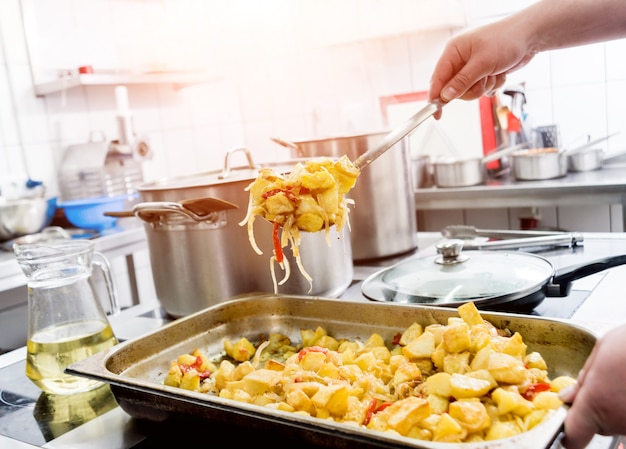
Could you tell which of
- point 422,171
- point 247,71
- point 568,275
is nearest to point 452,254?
point 568,275

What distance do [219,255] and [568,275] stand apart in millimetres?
674

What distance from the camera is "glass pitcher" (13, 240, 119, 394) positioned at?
977mm

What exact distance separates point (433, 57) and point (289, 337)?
2451 mm

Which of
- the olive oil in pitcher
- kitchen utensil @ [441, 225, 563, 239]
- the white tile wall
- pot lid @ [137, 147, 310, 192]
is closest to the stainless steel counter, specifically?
the white tile wall

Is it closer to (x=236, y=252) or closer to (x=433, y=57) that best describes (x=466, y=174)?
(x=433, y=57)

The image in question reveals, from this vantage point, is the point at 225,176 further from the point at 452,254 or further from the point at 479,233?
the point at 479,233

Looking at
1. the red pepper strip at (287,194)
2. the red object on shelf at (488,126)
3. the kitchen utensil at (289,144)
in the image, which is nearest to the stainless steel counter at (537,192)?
the red object on shelf at (488,126)

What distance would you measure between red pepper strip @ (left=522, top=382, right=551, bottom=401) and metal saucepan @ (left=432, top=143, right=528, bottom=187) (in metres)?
2.18

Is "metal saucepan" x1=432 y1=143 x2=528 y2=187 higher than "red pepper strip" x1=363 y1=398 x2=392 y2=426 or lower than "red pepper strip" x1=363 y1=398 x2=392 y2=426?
higher

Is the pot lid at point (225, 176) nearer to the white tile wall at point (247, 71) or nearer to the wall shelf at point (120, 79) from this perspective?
the wall shelf at point (120, 79)

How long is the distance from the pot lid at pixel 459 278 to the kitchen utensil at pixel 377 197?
28 centimetres

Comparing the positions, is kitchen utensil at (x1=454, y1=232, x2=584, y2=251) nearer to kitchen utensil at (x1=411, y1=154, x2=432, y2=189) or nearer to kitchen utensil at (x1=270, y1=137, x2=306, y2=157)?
kitchen utensil at (x1=270, y1=137, x2=306, y2=157)

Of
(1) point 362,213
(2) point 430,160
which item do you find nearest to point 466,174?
(2) point 430,160

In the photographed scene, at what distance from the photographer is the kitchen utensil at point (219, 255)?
119 centimetres
